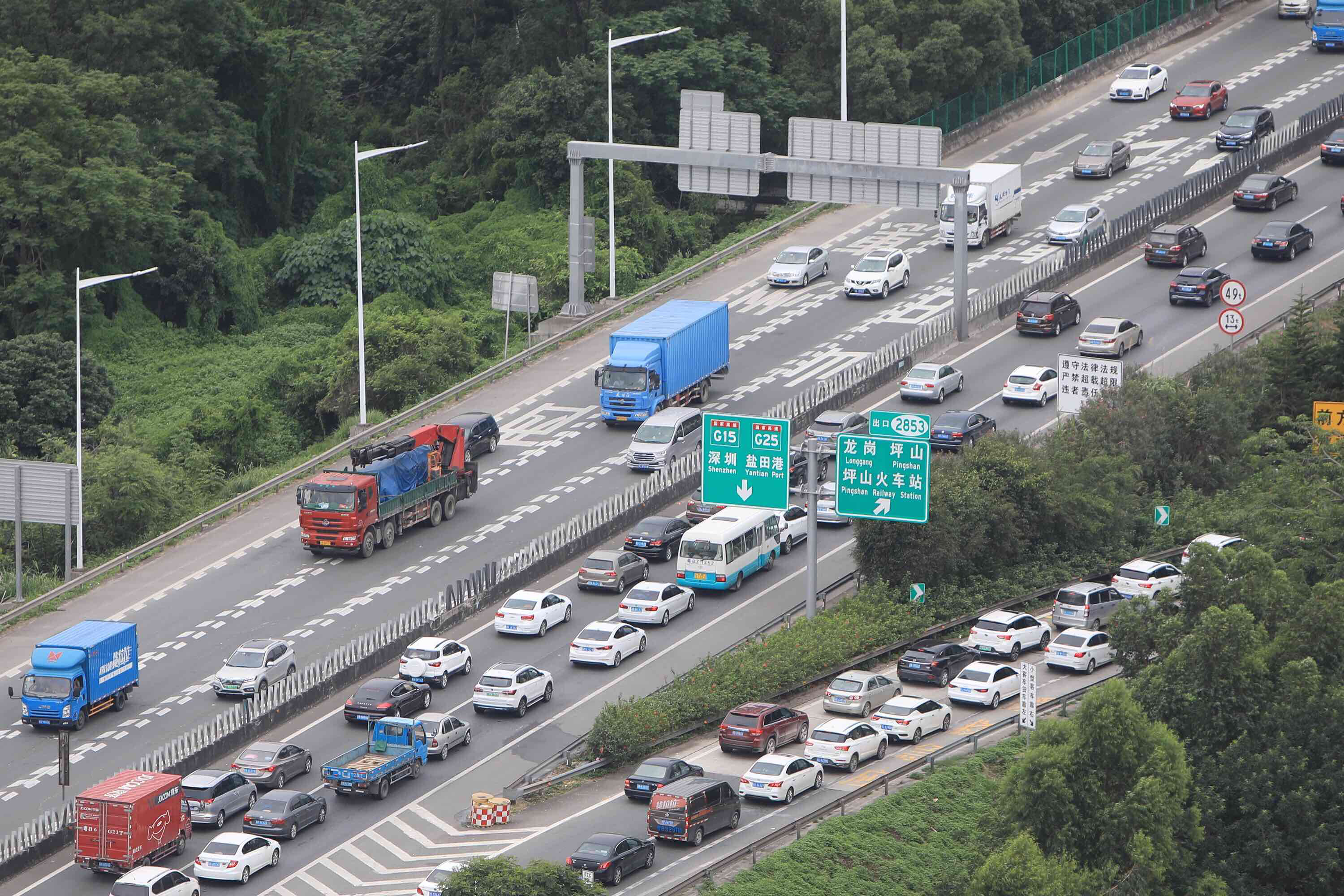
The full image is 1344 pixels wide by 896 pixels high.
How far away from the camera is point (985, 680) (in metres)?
62.4

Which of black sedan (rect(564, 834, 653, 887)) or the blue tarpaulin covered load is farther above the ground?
the blue tarpaulin covered load

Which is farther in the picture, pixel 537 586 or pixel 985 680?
pixel 537 586

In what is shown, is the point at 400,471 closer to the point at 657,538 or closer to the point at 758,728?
the point at 657,538

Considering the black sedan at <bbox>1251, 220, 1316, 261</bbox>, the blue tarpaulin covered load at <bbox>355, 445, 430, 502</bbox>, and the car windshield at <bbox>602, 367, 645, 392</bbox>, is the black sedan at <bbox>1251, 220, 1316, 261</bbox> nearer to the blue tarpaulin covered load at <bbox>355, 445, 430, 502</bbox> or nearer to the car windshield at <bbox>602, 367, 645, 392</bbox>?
the car windshield at <bbox>602, 367, 645, 392</bbox>

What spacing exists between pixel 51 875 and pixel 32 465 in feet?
66.2

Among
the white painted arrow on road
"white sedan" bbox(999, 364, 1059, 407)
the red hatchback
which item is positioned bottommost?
"white sedan" bbox(999, 364, 1059, 407)

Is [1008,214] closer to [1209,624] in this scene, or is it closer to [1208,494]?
[1208,494]

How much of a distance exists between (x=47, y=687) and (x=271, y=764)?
8.32 m

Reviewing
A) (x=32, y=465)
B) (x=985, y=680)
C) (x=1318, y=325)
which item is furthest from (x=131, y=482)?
(x=1318, y=325)

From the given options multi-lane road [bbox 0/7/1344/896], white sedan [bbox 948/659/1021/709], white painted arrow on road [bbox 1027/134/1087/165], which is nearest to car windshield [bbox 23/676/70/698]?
multi-lane road [bbox 0/7/1344/896]

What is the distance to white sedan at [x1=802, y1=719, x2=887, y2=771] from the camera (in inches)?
2283

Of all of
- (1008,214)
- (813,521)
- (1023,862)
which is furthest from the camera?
(1008,214)

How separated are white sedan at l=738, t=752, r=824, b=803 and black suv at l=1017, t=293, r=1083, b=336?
Answer: 1374 inches

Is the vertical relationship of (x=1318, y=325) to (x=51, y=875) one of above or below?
above
